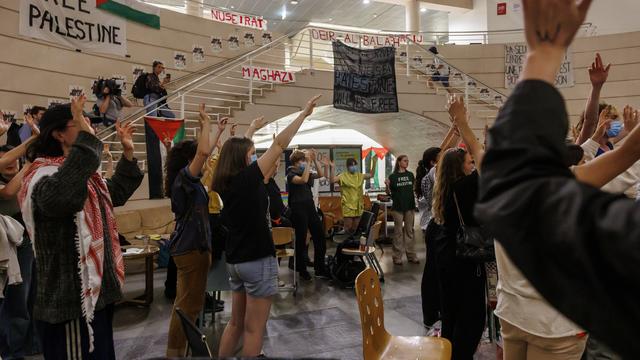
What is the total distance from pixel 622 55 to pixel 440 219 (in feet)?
41.6

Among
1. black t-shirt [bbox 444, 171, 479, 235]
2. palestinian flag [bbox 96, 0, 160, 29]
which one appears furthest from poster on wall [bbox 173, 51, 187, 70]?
black t-shirt [bbox 444, 171, 479, 235]

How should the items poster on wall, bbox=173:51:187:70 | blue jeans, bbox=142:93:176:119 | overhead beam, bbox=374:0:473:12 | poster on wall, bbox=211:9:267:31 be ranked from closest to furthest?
blue jeans, bbox=142:93:176:119
poster on wall, bbox=173:51:187:70
poster on wall, bbox=211:9:267:31
overhead beam, bbox=374:0:473:12

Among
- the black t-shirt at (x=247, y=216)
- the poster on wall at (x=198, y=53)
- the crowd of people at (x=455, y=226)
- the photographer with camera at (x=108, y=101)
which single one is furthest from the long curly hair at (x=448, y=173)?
the poster on wall at (x=198, y=53)

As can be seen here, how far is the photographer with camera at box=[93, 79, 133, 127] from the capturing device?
243 inches

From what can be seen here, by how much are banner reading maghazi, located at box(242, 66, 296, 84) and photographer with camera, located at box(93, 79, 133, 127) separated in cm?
256

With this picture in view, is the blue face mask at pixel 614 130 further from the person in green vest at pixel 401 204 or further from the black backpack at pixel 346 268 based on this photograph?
the person in green vest at pixel 401 204

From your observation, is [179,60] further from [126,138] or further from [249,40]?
[126,138]

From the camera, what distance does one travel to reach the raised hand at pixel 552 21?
2.09 ft

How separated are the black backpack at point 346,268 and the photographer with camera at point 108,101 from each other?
13.4 ft

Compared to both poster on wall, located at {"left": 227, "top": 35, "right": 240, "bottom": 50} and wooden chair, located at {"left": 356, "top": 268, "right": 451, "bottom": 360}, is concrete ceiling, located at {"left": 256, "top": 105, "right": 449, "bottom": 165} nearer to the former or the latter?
poster on wall, located at {"left": 227, "top": 35, "right": 240, "bottom": 50}

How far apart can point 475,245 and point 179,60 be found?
9.11 m

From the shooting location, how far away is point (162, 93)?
7934 millimetres

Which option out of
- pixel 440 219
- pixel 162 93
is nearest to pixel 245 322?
pixel 440 219

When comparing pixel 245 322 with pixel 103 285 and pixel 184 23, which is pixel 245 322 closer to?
pixel 103 285
